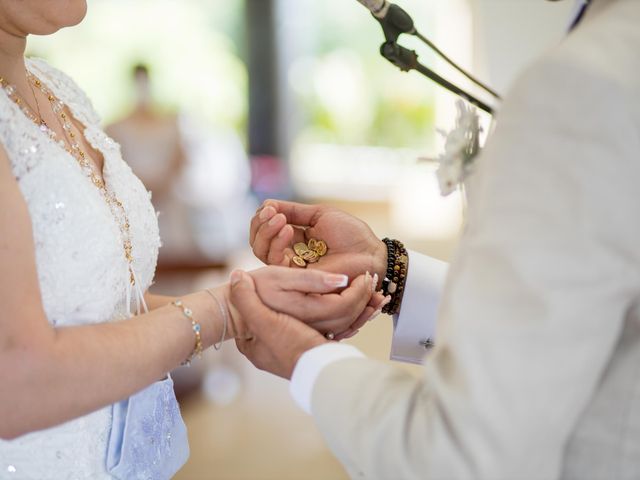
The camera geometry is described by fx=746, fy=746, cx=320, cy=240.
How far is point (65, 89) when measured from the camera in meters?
1.67

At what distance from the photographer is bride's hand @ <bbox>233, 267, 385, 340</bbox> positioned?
1.40 meters

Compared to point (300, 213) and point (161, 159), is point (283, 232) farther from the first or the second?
point (161, 159)

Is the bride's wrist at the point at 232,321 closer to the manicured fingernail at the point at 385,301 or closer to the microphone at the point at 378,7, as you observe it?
the manicured fingernail at the point at 385,301

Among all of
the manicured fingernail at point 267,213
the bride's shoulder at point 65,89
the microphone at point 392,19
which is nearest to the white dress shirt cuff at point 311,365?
the manicured fingernail at point 267,213

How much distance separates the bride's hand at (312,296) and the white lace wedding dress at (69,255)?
26 cm

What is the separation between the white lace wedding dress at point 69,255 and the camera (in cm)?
128

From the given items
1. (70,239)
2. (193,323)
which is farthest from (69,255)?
(193,323)

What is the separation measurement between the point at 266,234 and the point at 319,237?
0.13m

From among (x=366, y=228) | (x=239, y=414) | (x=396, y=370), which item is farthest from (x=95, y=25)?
(x=396, y=370)

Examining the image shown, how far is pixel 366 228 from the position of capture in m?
1.72

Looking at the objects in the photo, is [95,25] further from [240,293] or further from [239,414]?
[240,293]

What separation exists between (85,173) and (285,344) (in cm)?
52

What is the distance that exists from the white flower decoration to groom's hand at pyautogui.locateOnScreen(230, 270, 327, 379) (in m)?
0.35

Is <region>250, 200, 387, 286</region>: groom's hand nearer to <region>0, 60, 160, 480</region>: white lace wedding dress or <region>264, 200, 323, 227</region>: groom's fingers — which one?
<region>264, 200, 323, 227</region>: groom's fingers
